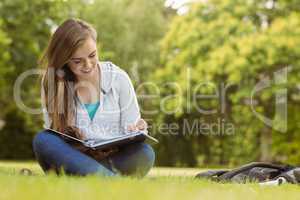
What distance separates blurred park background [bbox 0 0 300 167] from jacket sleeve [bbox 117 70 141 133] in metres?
9.75

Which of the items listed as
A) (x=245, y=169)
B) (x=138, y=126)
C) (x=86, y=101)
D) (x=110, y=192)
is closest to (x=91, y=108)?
(x=86, y=101)

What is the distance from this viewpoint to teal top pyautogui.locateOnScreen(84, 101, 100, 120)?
341 cm

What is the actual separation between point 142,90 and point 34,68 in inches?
Answer: 121

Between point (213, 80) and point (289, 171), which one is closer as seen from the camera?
point (289, 171)

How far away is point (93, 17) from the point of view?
709 inches

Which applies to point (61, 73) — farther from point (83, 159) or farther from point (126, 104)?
point (83, 159)

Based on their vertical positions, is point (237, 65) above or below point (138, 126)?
above

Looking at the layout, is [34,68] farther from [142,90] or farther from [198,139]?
[198,139]

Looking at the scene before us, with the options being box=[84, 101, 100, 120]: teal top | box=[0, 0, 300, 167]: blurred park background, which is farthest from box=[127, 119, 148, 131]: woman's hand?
box=[0, 0, 300, 167]: blurred park background

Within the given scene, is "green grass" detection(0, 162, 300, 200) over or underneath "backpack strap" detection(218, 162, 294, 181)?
over

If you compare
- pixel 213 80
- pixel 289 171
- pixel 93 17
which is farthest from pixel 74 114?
pixel 93 17

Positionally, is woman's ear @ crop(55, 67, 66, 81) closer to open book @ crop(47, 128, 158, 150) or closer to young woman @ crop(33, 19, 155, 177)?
young woman @ crop(33, 19, 155, 177)

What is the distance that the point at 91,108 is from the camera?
3.43 m

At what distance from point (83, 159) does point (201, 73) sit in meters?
11.4
